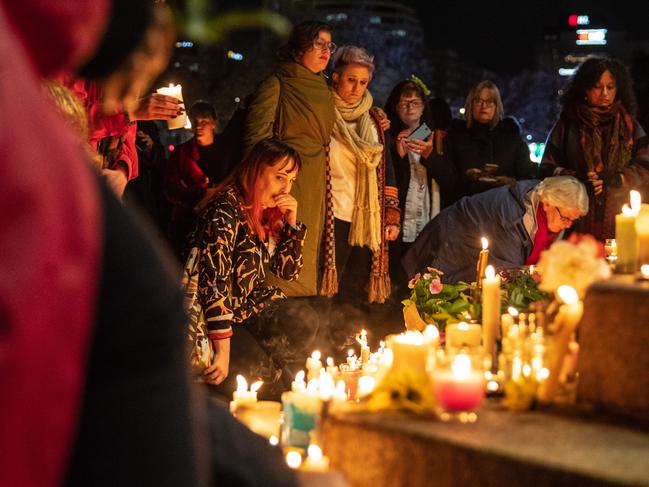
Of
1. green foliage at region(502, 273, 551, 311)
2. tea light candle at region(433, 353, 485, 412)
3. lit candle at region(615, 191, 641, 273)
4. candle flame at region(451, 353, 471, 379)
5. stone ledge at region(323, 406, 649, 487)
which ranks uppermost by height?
lit candle at region(615, 191, 641, 273)

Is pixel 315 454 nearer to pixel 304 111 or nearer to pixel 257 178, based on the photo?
pixel 257 178

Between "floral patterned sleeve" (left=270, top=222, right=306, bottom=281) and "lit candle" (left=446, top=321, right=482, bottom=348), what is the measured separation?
1785 millimetres

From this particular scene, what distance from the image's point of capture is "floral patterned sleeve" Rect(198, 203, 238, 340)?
4.11 m

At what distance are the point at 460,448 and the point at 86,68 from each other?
3.75 ft

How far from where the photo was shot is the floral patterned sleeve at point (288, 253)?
4.66 meters

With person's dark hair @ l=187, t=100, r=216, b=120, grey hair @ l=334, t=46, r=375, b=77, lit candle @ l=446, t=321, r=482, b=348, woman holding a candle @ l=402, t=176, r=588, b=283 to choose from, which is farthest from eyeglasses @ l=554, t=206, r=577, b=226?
person's dark hair @ l=187, t=100, r=216, b=120

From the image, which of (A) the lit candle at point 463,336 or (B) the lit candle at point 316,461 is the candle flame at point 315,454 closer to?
(B) the lit candle at point 316,461

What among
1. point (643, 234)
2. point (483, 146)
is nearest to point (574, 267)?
point (643, 234)

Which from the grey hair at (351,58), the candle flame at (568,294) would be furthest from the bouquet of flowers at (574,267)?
the grey hair at (351,58)

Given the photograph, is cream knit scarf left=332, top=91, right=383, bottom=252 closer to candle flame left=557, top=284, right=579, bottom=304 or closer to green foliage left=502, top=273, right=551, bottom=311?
green foliage left=502, top=273, right=551, bottom=311

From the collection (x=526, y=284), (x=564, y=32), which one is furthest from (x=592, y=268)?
(x=564, y=32)

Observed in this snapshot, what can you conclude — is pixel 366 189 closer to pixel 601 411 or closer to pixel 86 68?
pixel 601 411

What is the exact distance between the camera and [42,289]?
2.35 ft

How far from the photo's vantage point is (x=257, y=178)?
4.43 meters
